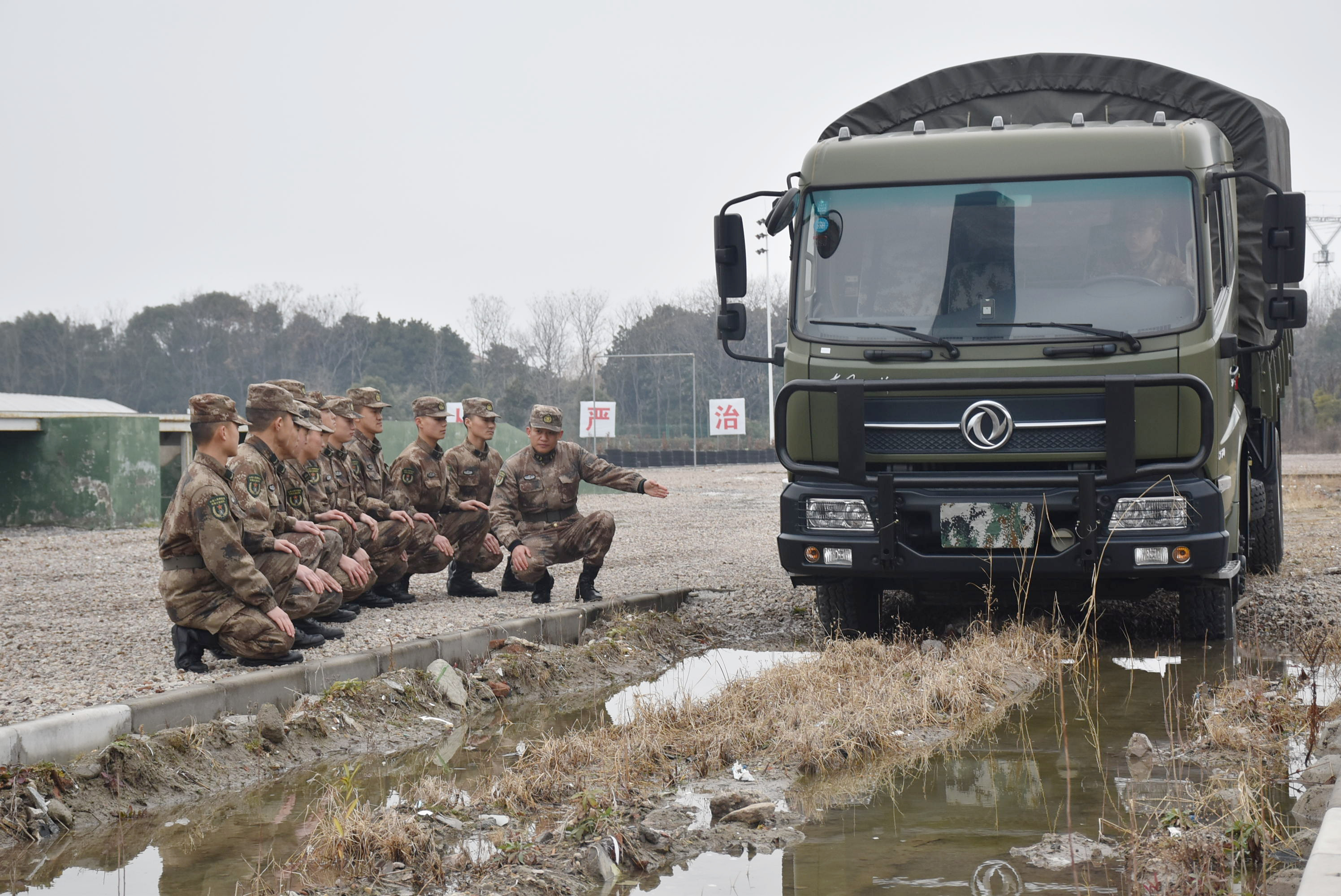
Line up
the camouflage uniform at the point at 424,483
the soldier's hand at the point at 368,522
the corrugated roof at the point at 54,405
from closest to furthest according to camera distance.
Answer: the soldier's hand at the point at 368,522 < the camouflage uniform at the point at 424,483 < the corrugated roof at the point at 54,405

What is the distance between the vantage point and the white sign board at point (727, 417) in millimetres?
45656

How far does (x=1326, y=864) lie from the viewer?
286 centimetres

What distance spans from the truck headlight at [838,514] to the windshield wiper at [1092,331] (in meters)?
1.23

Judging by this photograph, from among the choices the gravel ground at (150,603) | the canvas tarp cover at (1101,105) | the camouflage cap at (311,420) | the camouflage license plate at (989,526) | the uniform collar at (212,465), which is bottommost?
the gravel ground at (150,603)

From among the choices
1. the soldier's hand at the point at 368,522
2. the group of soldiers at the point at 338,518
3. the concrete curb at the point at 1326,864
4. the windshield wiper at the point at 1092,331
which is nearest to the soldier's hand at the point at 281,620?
the group of soldiers at the point at 338,518

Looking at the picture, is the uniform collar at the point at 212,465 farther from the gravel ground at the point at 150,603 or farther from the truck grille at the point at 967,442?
the truck grille at the point at 967,442

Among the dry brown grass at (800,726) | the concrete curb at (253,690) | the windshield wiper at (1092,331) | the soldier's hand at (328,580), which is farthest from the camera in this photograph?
the soldier's hand at (328,580)

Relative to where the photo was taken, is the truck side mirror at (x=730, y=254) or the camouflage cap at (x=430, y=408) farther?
the camouflage cap at (x=430, y=408)

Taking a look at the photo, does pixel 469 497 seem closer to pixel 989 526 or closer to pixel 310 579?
pixel 310 579

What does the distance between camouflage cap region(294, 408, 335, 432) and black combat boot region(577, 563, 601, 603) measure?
253 centimetres

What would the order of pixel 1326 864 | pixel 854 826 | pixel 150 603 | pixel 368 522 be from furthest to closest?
pixel 150 603 < pixel 368 522 < pixel 854 826 < pixel 1326 864

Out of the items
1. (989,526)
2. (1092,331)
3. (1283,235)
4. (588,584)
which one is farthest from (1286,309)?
(588,584)

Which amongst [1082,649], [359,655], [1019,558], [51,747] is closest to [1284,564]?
[1082,649]

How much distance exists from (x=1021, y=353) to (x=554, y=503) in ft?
12.9
